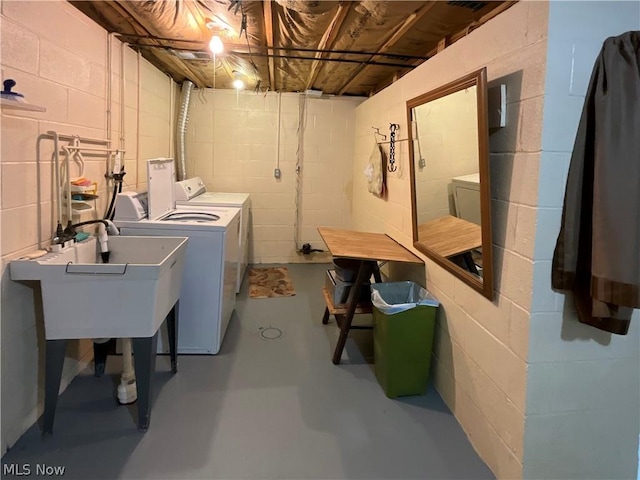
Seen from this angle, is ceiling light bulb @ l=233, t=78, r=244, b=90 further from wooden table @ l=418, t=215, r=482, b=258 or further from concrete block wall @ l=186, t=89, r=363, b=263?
wooden table @ l=418, t=215, r=482, b=258

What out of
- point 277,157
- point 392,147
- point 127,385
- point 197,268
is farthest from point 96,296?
point 277,157

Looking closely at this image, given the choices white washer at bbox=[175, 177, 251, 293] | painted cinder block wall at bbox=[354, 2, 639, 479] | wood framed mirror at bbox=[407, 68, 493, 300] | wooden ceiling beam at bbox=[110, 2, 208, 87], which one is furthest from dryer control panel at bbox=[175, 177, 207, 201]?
Result: painted cinder block wall at bbox=[354, 2, 639, 479]

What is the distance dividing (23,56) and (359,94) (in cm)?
403

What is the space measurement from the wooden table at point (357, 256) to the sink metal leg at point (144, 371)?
3.93 ft

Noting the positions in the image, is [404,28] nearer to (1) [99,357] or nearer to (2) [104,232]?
(2) [104,232]

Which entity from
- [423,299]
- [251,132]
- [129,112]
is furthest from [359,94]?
[423,299]

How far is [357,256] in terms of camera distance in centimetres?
262

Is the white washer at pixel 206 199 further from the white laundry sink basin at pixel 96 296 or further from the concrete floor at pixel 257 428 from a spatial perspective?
the white laundry sink basin at pixel 96 296

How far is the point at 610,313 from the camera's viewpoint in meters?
1.47

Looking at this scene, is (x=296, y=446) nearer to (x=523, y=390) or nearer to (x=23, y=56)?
(x=523, y=390)

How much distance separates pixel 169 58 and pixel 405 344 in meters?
3.23

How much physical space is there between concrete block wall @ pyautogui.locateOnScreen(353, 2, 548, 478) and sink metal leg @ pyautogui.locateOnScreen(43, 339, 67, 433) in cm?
200

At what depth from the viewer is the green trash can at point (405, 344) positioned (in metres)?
2.40

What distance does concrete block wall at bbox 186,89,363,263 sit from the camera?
Answer: 5.12 metres
